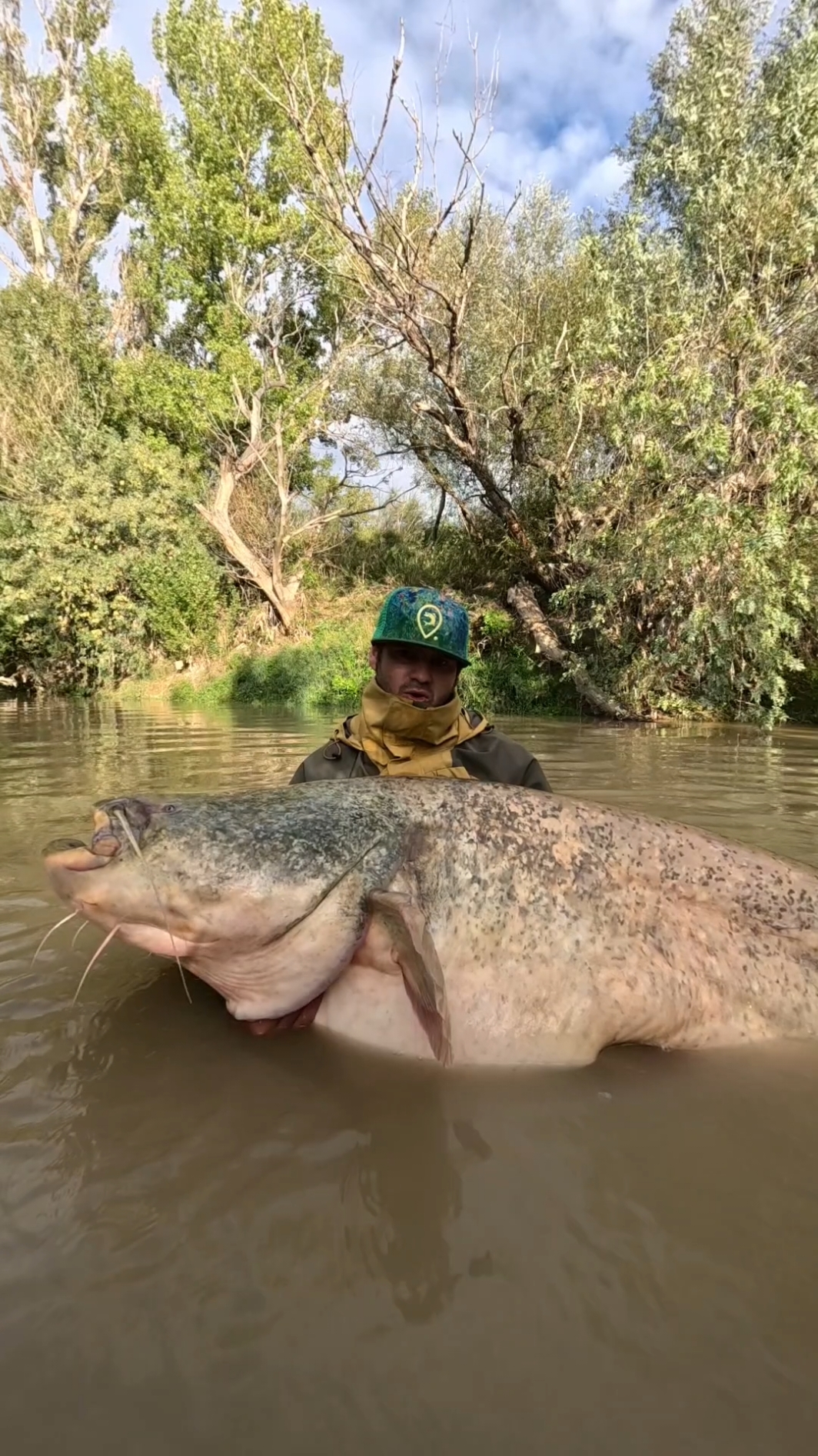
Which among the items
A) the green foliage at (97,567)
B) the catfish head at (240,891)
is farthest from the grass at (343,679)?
the catfish head at (240,891)

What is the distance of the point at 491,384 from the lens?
17.2 metres

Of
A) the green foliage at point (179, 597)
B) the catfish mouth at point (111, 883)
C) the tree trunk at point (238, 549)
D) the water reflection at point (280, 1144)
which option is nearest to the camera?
the water reflection at point (280, 1144)

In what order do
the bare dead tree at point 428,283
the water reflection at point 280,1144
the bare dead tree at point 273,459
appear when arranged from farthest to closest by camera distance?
the bare dead tree at point 273,459, the bare dead tree at point 428,283, the water reflection at point 280,1144

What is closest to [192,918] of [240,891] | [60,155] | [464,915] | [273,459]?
[240,891]

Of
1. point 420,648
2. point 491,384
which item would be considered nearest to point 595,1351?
point 420,648

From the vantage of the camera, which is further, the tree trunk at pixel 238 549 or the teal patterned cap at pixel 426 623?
the tree trunk at pixel 238 549

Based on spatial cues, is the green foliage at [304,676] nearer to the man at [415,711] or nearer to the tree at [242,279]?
the tree at [242,279]

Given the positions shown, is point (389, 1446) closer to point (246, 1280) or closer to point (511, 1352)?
point (511, 1352)

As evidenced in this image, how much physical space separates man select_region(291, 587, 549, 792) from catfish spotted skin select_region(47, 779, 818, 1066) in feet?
2.23

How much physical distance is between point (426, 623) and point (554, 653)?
13.2m

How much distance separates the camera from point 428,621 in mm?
3496

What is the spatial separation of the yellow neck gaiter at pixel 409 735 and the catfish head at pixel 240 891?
1006 millimetres

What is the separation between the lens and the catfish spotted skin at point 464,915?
232 centimetres

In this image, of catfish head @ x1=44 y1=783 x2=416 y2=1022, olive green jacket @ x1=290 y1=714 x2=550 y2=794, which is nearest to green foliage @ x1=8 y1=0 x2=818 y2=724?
olive green jacket @ x1=290 y1=714 x2=550 y2=794
